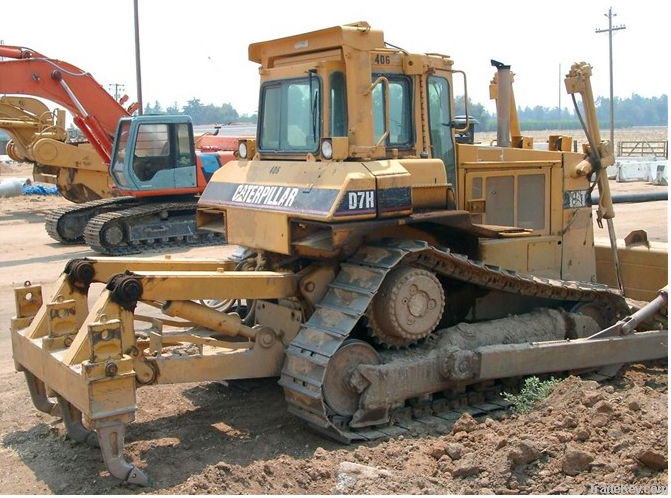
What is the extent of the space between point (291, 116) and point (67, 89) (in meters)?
12.1

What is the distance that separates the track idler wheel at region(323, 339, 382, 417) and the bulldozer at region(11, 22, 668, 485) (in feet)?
A: 0.05

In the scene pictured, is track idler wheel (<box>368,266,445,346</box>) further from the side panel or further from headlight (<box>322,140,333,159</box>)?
the side panel

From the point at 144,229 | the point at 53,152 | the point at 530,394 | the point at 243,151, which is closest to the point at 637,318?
the point at 530,394

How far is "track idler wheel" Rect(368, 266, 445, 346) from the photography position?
716 centimetres

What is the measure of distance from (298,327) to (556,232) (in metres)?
3.13

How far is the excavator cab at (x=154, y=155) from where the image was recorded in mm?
16984

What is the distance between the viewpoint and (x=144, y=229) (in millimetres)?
17188

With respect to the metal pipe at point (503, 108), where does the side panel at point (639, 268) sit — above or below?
below

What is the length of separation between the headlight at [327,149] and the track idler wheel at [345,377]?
5.11ft

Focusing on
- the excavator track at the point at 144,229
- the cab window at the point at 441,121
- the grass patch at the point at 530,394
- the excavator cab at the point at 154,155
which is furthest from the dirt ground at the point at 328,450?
the excavator cab at the point at 154,155

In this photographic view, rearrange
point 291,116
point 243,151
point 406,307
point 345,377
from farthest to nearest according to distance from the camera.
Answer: point 243,151, point 291,116, point 406,307, point 345,377

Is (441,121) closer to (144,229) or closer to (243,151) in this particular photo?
(243,151)

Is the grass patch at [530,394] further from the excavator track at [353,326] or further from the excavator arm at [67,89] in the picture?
the excavator arm at [67,89]

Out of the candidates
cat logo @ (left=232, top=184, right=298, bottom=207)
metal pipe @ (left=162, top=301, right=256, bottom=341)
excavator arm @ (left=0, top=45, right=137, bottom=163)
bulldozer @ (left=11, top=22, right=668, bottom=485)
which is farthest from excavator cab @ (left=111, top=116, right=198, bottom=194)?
metal pipe @ (left=162, top=301, right=256, bottom=341)
